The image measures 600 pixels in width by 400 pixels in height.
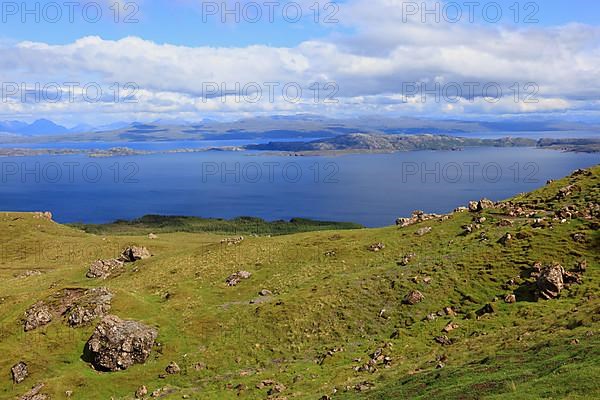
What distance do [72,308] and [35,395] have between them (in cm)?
1349

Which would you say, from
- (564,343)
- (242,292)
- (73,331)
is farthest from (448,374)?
(73,331)

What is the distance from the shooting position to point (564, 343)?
106ft

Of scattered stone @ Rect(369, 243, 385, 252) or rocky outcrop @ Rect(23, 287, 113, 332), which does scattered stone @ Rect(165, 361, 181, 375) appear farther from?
scattered stone @ Rect(369, 243, 385, 252)

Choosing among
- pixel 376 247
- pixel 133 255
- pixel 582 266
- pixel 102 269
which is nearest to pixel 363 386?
pixel 582 266

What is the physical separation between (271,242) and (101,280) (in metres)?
28.7

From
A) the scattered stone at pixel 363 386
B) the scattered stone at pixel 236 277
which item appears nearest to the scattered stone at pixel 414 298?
the scattered stone at pixel 363 386

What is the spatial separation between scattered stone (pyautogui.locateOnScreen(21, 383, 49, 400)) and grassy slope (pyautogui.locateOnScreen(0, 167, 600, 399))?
2.90 feet

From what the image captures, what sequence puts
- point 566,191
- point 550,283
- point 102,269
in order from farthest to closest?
point 102,269
point 566,191
point 550,283

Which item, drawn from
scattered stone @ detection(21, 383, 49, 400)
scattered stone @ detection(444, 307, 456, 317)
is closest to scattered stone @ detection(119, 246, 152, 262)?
scattered stone @ detection(21, 383, 49, 400)

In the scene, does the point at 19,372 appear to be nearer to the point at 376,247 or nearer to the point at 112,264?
the point at 112,264

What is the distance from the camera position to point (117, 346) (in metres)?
47.4

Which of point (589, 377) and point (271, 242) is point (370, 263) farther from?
point (589, 377)

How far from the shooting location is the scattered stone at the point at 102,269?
8012 cm

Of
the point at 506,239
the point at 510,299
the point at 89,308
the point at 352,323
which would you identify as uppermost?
the point at 506,239
